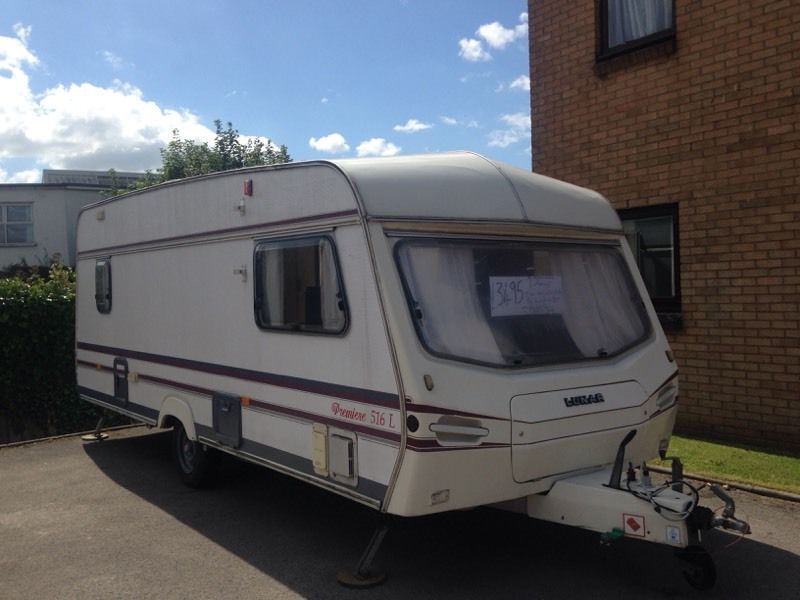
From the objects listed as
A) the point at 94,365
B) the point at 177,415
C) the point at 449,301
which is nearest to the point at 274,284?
the point at 449,301

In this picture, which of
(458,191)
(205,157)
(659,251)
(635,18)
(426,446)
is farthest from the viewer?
(205,157)

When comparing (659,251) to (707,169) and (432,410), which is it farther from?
(432,410)

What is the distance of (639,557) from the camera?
199 inches

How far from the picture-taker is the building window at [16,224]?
24469 millimetres

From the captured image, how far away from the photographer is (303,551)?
536 centimetres

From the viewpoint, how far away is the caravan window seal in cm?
477

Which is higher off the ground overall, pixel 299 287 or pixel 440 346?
pixel 299 287

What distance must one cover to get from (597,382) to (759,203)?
12.1 ft

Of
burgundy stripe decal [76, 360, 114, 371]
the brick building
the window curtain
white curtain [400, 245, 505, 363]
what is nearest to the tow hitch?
white curtain [400, 245, 505, 363]

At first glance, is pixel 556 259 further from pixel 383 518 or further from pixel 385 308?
pixel 383 518

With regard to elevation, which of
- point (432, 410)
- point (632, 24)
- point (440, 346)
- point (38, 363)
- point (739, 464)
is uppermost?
point (632, 24)

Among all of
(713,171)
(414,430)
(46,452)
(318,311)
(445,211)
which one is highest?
(713,171)

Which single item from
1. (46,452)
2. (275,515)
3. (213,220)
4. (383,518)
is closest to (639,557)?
(383,518)

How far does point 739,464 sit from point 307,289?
13.7 ft
